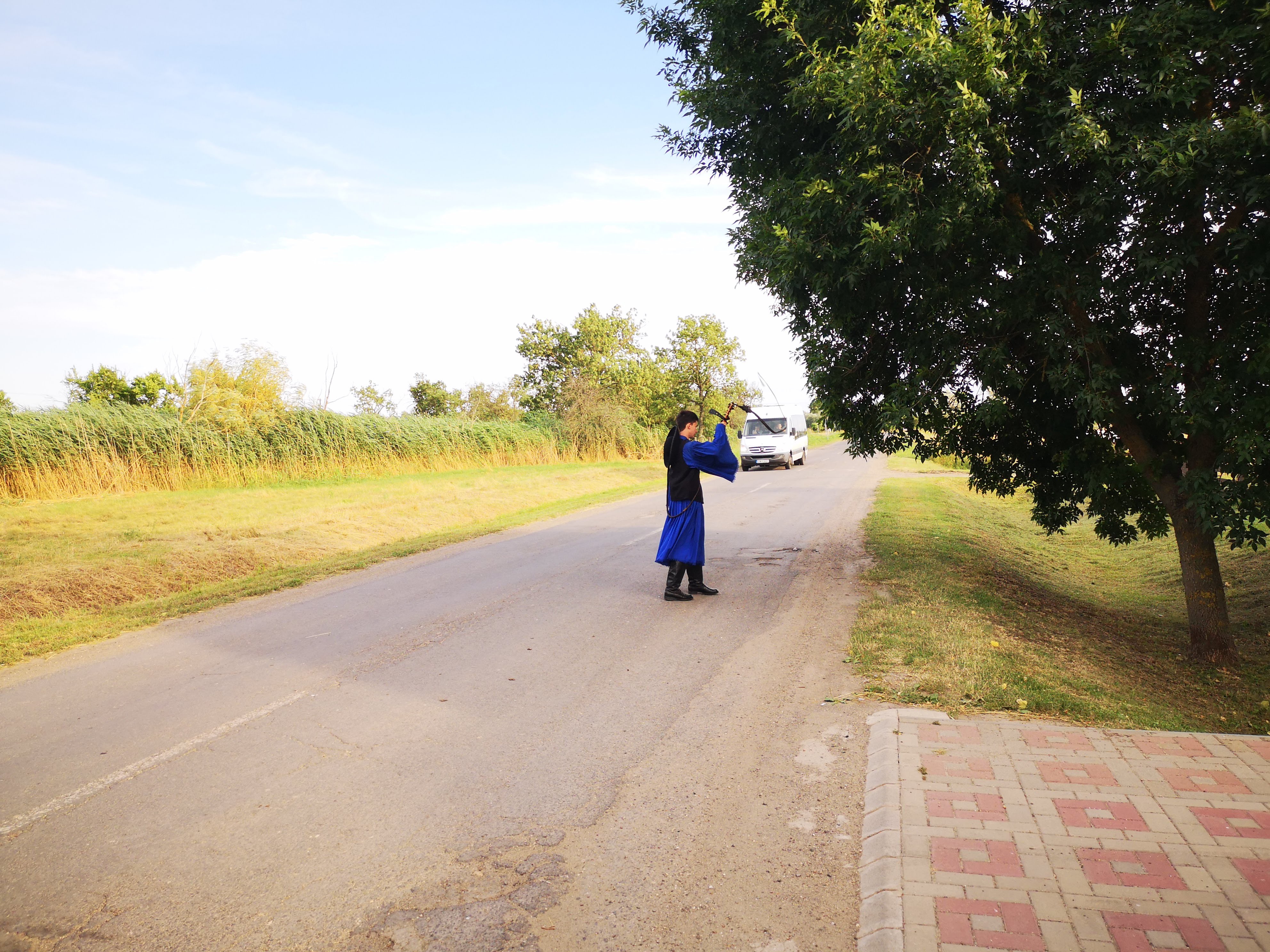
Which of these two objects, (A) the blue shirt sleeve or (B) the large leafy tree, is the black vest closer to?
(A) the blue shirt sleeve

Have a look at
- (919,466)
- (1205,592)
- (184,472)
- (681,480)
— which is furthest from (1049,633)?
(919,466)

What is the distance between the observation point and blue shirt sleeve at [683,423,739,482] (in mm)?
8438

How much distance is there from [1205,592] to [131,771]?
8872mm

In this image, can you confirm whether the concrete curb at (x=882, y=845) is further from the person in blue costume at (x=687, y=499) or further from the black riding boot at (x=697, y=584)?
the black riding boot at (x=697, y=584)

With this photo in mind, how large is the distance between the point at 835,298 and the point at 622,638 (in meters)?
3.69

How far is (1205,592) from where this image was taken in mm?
7676

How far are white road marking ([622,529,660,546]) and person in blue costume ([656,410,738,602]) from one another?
3.83m

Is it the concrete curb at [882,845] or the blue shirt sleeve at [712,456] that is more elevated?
the blue shirt sleeve at [712,456]

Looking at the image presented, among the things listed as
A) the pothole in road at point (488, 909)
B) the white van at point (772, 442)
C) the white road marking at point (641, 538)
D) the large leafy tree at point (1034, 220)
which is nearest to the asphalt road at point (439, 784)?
the pothole in road at point (488, 909)

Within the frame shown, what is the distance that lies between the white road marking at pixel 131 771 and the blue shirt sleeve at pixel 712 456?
4488 mm

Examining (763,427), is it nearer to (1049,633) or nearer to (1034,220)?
(1049,633)

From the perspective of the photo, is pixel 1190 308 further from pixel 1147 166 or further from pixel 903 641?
pixel 903 641

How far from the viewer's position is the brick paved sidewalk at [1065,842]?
2.85 meters

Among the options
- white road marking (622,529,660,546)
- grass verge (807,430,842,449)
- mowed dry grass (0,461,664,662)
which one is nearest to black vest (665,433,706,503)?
white road marking (622,529,660,546)
